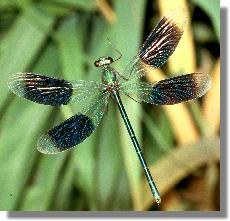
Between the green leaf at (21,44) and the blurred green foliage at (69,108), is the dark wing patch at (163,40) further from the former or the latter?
the green leaf at (21,44)

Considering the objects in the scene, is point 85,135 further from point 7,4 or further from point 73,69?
point 7,4

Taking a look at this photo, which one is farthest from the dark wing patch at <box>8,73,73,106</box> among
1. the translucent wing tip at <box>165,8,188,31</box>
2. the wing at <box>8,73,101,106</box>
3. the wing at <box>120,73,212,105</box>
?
the translucent wing tip at <box>165,8,188,31</box>

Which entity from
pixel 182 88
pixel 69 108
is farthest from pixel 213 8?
pixel 69 108

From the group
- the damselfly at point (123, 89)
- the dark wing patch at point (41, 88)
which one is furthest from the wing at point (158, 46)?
the dark wing patch at point (41, 88)

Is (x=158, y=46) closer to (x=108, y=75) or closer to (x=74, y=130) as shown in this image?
(x=108, y=75)

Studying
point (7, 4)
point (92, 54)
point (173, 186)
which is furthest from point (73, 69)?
point (173, 186)

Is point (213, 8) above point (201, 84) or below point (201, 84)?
above

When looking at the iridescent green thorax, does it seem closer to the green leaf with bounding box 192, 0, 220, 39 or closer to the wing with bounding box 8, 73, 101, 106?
the wing with bounding box 8, 73, 101, 106

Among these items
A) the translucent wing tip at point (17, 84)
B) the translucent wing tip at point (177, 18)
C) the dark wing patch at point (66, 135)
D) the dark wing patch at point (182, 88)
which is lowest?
the dark wing patch at point (66, 135)
